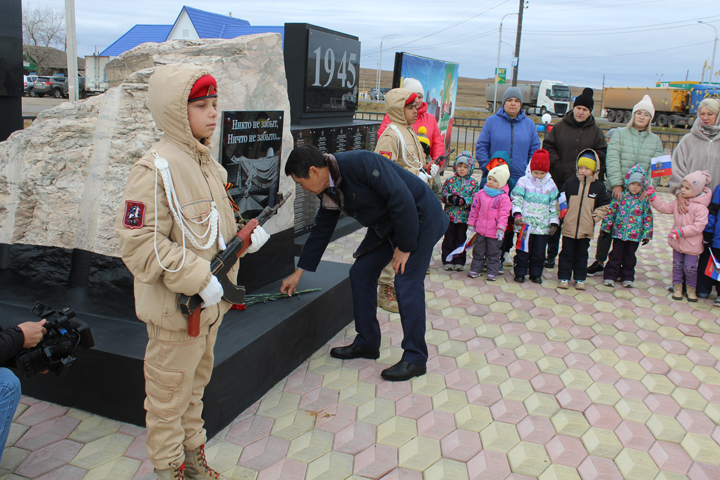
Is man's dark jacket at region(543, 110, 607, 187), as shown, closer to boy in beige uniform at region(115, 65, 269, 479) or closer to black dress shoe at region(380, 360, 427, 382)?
black dress shoe at region(380, 360, 427, 382)

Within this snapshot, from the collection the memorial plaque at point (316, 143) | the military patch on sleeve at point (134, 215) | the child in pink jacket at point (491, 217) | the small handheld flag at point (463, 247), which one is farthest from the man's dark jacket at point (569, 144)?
the military patch on sleeve at point (134, 215)

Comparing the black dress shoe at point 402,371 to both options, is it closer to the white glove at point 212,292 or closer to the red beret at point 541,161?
the white glove at point 212,292

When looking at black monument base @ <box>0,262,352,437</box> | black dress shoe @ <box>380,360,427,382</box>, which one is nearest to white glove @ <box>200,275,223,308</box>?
black monument base @ <box>0,262,352,437</box>

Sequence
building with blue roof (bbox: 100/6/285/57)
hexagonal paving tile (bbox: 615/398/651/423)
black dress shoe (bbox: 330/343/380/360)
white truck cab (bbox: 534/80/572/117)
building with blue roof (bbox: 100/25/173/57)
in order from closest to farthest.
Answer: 1. hexagonal paving tile (bbox: 615/398/651/423)
2. black dress shoe (bbox: 330/343/380/360)
3. building with blue roof (bbox: 100/6/285/57)
4. building with blue roof (bbox: 100/25/173/57)
5. white truck cab (bbox: 534/80/572/117)

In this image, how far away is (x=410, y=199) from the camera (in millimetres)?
2945

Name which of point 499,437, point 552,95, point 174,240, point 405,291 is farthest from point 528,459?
point 552,95

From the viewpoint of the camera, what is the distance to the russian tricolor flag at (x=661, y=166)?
5.15 meters

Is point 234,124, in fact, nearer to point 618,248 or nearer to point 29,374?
point 29,374

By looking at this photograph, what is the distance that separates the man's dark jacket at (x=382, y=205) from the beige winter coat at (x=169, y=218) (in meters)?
1.03

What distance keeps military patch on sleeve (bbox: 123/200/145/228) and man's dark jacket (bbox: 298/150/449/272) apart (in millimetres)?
1327

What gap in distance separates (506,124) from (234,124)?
10.9ft

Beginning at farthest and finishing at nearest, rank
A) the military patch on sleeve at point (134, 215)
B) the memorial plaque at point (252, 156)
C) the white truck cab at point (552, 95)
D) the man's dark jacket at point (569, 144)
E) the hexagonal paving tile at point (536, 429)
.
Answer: the white truck cab at point (552, 95)
the man's dark jacket at point (569, 144)
the memorial plaque at point (252, 156)
the hexagonal paving tile at point (536, 429)
the military patch on sleeve at point (134, 215)

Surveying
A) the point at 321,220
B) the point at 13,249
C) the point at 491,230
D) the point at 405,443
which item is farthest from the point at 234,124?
the point at 491,230

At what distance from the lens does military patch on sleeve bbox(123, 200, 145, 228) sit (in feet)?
6.15
